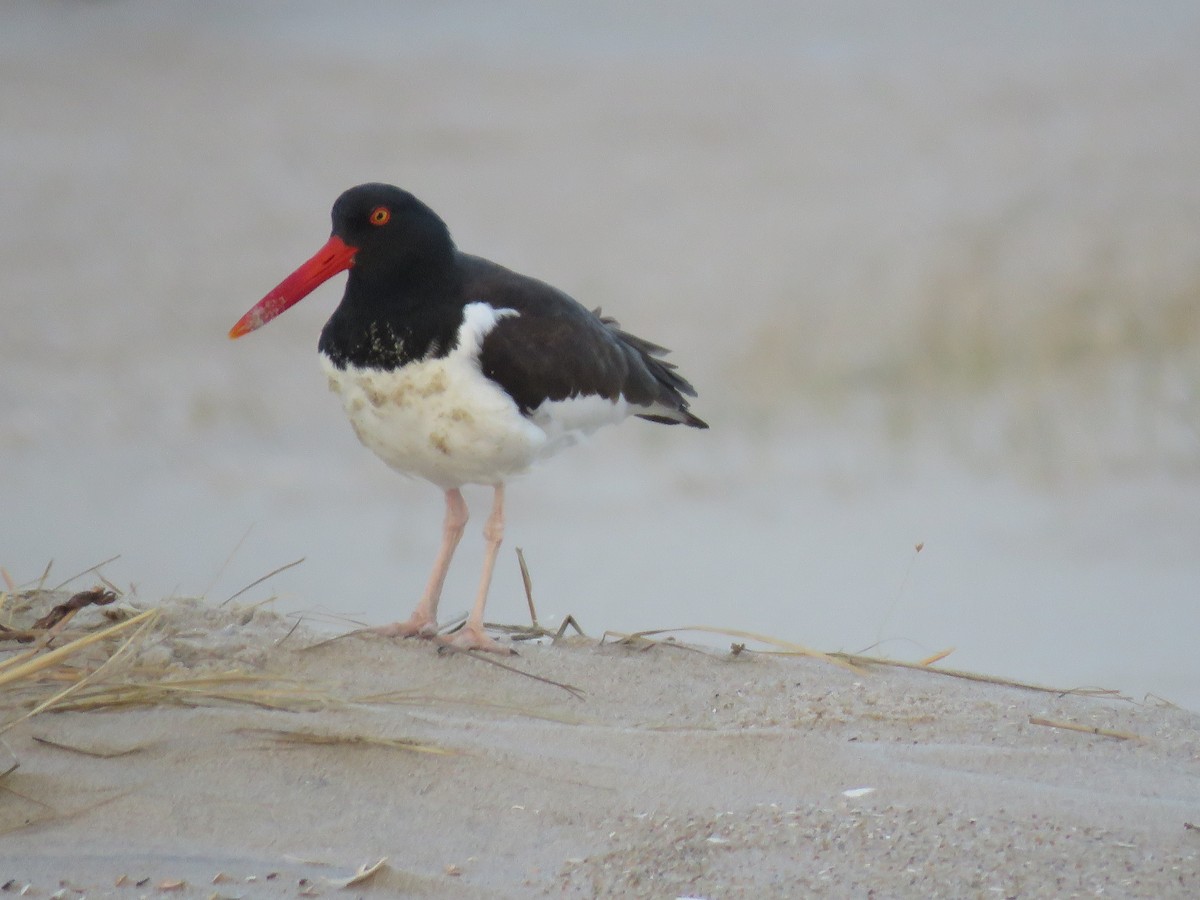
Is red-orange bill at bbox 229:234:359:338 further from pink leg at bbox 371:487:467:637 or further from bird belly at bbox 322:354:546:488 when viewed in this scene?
pink leg at bbox 371:487:467:637

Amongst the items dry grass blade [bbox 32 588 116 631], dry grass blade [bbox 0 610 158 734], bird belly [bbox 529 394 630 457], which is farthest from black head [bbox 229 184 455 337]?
dry grass blade [bbox 0 610 158 734]

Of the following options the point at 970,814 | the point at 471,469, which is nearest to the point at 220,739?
the point at 471,469

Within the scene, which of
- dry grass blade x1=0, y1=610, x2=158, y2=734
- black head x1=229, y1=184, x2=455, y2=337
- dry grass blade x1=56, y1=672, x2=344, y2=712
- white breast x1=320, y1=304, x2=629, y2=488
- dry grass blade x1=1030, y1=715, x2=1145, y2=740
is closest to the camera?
dry grass blade x1=0, y1=610, x2=158, y2=734

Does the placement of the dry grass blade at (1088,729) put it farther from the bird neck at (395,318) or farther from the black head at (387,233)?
the black head at (387,233)

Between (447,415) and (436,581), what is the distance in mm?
698

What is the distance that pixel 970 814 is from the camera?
2725 millimetres

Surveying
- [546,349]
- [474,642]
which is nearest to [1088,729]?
[474,642]

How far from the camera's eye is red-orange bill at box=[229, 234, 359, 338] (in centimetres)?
389

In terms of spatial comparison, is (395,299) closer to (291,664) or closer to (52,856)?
(291,664)

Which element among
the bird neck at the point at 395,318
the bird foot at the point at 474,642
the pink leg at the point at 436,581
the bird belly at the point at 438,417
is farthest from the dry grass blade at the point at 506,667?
the bird neck at the point at 395,318

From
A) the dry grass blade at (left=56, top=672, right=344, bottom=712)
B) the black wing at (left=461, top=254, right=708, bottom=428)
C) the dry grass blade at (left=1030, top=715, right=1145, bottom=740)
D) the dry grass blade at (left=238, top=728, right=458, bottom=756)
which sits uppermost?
the black wing at (left=461, top=254, right=708, bottom=428)

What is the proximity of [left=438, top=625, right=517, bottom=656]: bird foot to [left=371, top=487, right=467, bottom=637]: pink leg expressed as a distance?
0.09 metres

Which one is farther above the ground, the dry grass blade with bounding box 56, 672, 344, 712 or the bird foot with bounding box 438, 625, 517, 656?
the bird foot with bounding box 438, 625, 517, 656

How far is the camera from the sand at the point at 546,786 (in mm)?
2414
